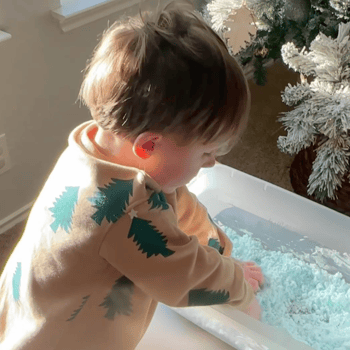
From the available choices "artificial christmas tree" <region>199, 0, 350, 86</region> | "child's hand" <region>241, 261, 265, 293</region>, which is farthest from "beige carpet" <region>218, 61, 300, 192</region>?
"child's hand" <region>241, 261, 265, 293</region>

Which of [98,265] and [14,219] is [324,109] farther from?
[14,219]

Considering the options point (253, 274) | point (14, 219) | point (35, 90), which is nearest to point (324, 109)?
point (253, 274)

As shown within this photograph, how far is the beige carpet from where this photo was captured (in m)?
1.53

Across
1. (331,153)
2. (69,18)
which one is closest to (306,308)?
(331,153)

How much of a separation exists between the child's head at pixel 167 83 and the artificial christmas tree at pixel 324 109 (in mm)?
472

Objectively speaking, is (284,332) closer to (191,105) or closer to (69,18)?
(191,105)

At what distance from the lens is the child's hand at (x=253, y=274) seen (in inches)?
38.5

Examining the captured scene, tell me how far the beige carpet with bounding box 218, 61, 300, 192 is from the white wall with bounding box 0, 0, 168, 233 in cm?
52

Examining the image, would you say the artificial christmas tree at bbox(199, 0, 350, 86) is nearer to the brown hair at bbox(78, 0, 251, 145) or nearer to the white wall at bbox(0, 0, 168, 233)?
the white wall at bbox(0, 0, 168, 233)

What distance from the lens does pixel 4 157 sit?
119 centimetres

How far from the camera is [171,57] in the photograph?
56 centimetres

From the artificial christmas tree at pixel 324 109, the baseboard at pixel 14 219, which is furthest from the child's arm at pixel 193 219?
the baseboard at pixel 14 219

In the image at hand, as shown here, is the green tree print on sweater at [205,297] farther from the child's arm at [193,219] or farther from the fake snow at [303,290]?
the fake snow at [303,290]

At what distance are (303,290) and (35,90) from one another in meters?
0.76
